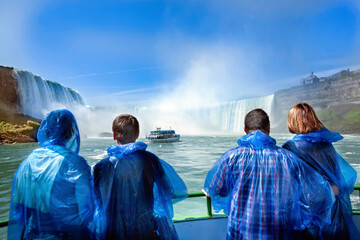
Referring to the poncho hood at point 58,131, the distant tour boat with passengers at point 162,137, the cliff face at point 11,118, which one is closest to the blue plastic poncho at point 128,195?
the poncho hood at point 58,131

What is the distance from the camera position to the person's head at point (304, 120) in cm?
164

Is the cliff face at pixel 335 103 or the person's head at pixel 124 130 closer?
the person's head at pixel 124 130

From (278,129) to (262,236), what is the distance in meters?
64.3

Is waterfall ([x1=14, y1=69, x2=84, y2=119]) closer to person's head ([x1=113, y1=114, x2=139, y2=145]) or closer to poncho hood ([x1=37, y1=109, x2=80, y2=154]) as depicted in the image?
poncho hood ([x1=37, y1=109, x2=80, y2=154])

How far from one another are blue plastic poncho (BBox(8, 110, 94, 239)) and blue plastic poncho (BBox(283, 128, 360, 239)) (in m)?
1.38

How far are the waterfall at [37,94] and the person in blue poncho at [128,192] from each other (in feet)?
124

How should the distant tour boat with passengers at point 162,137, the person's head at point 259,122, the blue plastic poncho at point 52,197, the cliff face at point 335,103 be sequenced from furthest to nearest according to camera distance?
the cliff face at point 335,103
the distant tour boat with passengers at point 162,137
the person's head at point 259,122
the blue plastic poncho at point 52,197

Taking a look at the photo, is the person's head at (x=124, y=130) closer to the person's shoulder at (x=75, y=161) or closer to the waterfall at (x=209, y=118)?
A: the person's shoulder at (x=75, y=161)

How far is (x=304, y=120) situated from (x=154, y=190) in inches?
45.5

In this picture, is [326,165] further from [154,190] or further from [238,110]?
[238,110]

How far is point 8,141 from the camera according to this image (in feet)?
81.8

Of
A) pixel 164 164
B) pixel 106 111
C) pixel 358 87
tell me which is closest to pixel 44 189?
pixel 164 164

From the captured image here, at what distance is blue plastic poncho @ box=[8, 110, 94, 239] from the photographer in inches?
51.7

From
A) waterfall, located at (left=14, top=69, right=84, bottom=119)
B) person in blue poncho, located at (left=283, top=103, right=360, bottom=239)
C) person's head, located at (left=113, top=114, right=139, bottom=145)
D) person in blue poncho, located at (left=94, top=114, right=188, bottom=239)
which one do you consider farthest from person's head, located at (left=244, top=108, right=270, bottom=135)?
waterfall, located at (left=14, top=69, right=84, bottom=119)
